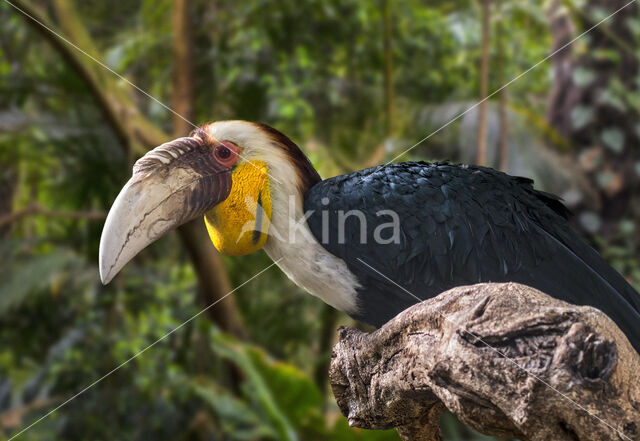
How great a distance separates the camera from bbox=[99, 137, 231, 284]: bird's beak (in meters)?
1.32

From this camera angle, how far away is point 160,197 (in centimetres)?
136

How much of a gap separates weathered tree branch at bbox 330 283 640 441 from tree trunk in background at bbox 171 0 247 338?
1839 millimetres

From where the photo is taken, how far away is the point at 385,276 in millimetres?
1404

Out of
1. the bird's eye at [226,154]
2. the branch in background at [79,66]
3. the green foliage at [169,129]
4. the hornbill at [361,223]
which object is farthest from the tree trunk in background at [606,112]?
the bird's eye at [226,154]

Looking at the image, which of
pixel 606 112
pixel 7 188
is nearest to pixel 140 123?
pixel 7 188

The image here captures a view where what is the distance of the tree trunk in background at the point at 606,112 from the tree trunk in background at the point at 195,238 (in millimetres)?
1546

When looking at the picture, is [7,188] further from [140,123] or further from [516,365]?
[516,365]

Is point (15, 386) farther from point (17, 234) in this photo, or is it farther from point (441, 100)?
point (441, 100)

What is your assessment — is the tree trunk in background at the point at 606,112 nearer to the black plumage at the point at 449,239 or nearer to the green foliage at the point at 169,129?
the green foliage at the point at 169,129

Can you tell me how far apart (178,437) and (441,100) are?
2.16m

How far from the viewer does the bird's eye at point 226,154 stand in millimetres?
1453

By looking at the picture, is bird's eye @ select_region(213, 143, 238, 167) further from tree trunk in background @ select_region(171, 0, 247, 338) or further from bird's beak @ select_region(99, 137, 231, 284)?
tree trunk in background @ select_region(171, 0, 247, 338)

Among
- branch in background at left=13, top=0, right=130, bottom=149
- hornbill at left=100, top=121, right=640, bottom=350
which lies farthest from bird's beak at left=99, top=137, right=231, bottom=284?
branch in background at left=13, top=0, right=130, bottom=149

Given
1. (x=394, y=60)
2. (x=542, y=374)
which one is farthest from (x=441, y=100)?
(x=542, y=374)
